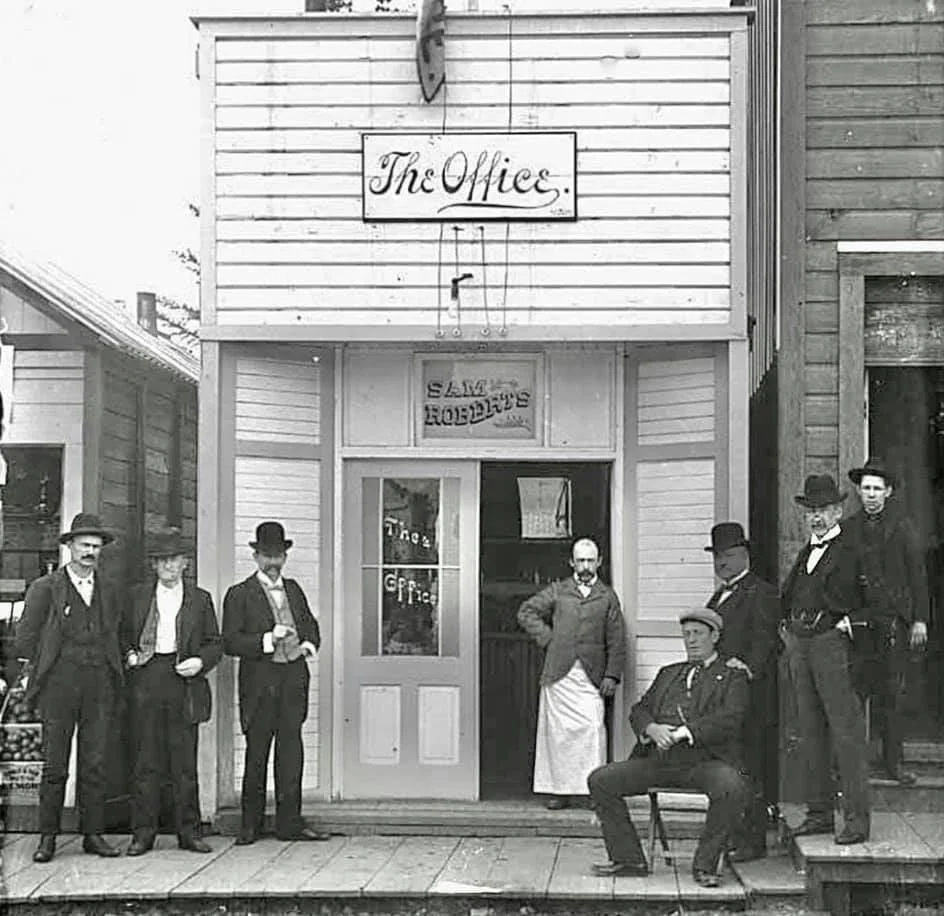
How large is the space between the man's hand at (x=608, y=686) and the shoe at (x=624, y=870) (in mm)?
1719

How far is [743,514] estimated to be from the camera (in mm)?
10508

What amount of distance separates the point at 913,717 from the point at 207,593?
474 cm

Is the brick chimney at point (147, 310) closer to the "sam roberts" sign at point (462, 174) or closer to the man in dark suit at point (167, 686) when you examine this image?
the "sam roberts" sign at point (462, 174)

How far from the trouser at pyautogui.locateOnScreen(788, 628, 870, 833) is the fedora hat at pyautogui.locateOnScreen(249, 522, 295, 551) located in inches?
120

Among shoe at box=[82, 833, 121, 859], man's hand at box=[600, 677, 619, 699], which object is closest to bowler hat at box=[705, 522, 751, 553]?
man's hand at box=[600, 677, 619, 699]

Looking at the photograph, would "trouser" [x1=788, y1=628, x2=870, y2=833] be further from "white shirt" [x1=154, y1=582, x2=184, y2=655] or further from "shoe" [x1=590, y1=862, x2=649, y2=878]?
"white shirt" [x1=154, y1=582, x2=184, y2=655]

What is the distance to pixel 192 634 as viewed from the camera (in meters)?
10.0

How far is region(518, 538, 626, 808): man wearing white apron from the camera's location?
35.2 ft

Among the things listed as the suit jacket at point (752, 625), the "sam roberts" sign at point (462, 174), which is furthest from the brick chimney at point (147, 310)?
the suit jacket at point (752, 625)

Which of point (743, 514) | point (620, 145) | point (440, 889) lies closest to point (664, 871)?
point (440, 889)

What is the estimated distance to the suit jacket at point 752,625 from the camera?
9.58 m

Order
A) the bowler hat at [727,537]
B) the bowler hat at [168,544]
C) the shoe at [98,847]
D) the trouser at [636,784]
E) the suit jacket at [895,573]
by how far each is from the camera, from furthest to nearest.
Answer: the bowler hat at [168,544] < the bowler hat at [727,537] < the shoe at [98,847] < the suit jacket at [895,573] < the trouser at [636,784]

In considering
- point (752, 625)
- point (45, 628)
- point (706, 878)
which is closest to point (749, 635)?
point (752, 625)

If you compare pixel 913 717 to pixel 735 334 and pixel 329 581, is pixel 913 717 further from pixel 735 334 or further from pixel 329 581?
pixel 329 581
